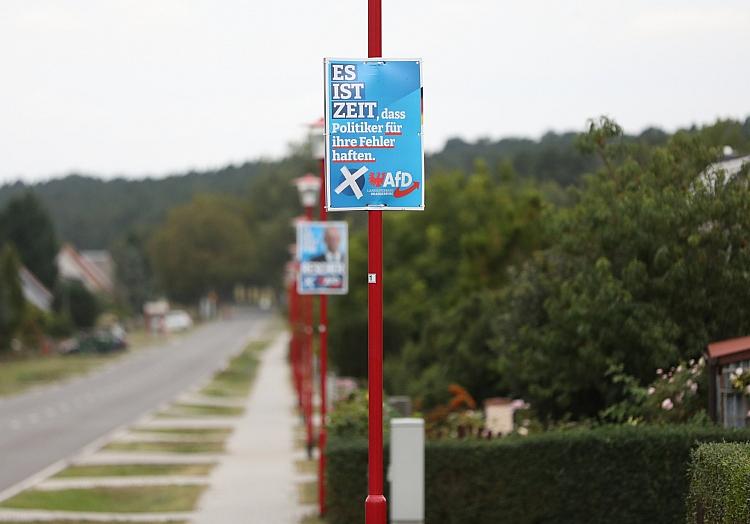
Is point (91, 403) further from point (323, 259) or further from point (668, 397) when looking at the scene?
point (668, 397)

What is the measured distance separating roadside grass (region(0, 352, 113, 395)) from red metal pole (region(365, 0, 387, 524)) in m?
45.3

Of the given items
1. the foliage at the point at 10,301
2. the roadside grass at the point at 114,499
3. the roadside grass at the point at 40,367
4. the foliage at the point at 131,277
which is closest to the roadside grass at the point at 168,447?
the roadside grass at the point at 114,499

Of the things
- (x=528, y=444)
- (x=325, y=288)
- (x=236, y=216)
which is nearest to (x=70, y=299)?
(x=236, y=216)

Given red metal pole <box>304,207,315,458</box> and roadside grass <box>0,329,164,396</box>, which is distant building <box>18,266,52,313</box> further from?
red metal pole <box>304,207,315,458</box>

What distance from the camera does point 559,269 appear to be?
20.2 metres

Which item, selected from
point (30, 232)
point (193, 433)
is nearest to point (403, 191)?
point (193, 433)

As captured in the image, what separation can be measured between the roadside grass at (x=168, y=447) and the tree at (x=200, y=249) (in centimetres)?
11048

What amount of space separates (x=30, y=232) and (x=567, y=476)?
8632 cm

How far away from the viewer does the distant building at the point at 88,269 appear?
135500mm

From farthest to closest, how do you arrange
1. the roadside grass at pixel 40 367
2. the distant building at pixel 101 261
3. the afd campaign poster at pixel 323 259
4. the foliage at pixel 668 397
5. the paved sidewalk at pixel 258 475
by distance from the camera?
the distant building at pixel 101 261
the roadside grass at pixel 40 367
the afd campaign poster at pixel 323 259
the paved sidewalk at pixel 258 475
the foliage at pixel 668 397

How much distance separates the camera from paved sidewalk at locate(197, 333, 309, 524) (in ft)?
67.2

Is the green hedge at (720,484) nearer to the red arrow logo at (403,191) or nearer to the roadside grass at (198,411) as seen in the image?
the red arrow logo at (403,191)

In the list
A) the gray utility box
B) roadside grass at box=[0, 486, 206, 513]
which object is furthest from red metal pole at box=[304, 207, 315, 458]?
the gray utility box

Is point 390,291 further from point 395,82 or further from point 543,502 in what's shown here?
point 395,82
